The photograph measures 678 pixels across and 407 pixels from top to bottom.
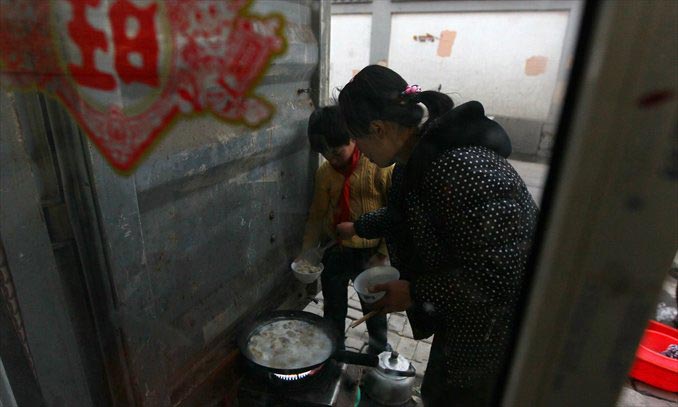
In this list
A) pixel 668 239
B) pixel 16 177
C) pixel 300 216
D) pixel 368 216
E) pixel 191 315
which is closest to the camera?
pixel 668 239

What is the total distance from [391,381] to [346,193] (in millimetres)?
1285

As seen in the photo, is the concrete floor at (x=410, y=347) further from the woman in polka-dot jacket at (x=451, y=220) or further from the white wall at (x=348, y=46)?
the white wall at (x=348, y=46)

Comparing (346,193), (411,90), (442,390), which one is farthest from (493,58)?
(442,390)

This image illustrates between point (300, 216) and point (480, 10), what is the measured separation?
6.28 ft

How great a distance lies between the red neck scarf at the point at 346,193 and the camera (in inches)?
101

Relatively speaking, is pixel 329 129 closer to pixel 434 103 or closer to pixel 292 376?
pixel 434 103

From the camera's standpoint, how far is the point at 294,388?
2059 mm

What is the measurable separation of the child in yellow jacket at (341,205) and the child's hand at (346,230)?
75mm

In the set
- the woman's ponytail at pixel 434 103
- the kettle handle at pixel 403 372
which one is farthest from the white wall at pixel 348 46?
the woman's ponytail at pixel 434 103

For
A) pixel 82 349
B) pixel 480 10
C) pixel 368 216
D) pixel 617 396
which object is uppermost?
pixel 480 10

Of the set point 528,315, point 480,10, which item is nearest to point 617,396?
point 528,315

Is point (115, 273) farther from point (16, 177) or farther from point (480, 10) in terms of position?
point (480, 10)

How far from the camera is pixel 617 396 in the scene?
0.54 m

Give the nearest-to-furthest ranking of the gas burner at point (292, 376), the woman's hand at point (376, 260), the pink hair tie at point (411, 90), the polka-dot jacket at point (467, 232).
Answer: the polka-dot jacket at point (467, 232) → the pink hair tie at point (411, 90) → the gas burner at point (292, 376) → the woman's hand at point (376, 260)
